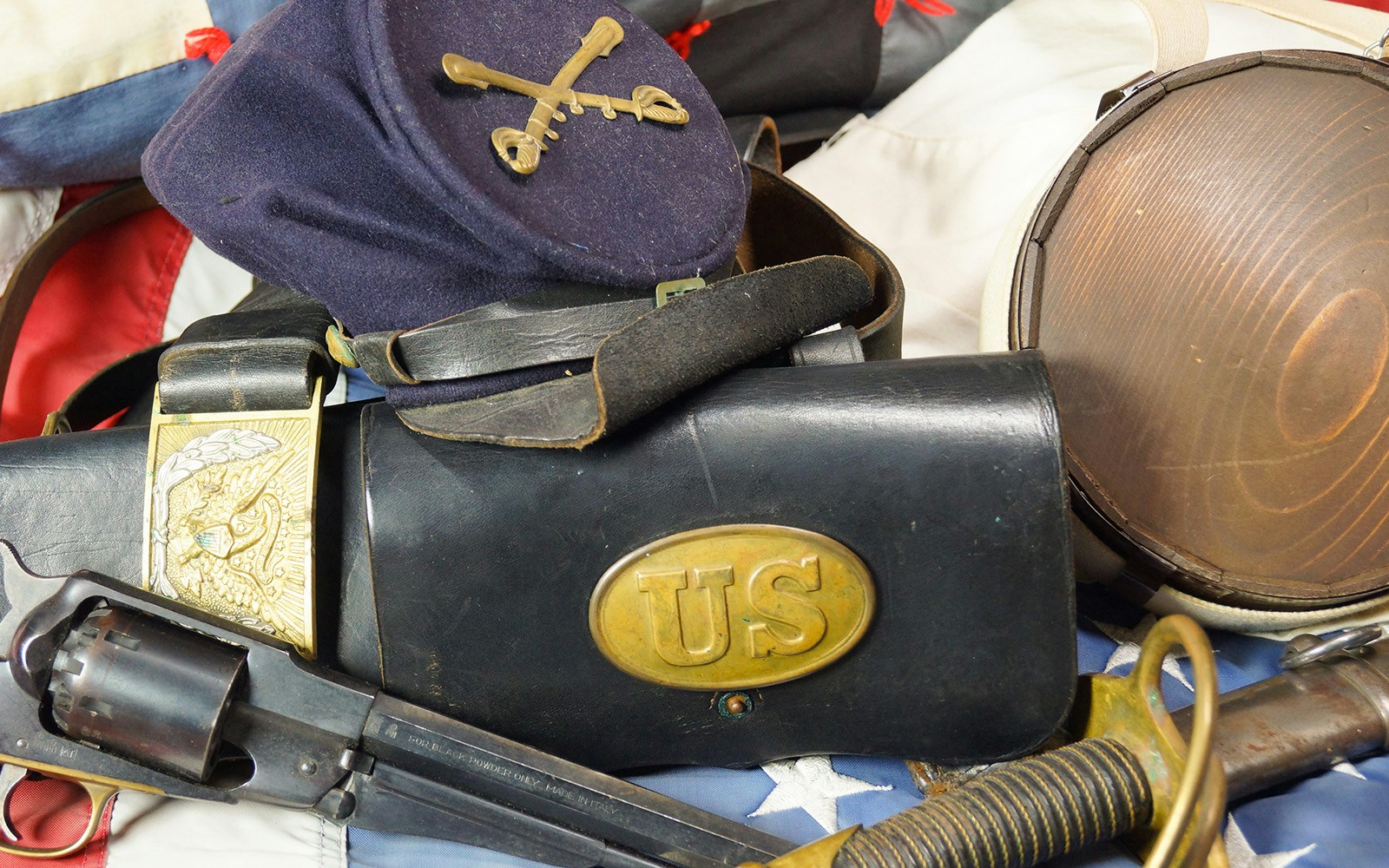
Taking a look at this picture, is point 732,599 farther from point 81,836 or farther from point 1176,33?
point 1176,33

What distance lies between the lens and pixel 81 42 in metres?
0.96

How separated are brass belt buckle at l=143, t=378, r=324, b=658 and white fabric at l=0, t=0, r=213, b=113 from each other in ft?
1.75

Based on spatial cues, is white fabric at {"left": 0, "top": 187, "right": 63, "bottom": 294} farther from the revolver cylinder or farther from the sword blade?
the sword blade

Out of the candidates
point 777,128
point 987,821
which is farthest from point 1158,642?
point 777,128

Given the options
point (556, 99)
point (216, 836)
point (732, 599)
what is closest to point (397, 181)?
point (556, 99)

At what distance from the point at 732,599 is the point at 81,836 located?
50 centimetres

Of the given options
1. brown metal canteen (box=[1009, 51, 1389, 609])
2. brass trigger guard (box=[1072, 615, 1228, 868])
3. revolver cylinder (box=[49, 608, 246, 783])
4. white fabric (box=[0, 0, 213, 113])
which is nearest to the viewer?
brass trigger guard (box=[1072, 615, 1228, 868])

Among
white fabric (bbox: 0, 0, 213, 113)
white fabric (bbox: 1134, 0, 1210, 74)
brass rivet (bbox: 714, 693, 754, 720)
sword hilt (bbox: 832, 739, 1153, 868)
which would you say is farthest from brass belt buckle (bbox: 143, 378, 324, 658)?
white fabric (bbox: 1134, 0, 1210, 74)

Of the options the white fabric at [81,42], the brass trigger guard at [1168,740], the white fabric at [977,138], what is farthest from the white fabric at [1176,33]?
the white fabric at [81,42]

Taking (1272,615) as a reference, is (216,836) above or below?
below

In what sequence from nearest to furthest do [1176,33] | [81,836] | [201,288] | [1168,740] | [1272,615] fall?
[1168,740] → [81,836] → [1272,615] → [1176,33] → [201,288]

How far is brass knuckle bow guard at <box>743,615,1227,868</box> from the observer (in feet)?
1.82

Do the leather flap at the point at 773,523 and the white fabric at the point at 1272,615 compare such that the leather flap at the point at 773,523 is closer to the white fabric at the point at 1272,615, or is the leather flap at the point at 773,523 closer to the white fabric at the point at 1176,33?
the white fabric at the point at 1272,615

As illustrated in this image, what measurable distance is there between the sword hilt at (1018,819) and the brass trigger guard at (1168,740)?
15 mm
